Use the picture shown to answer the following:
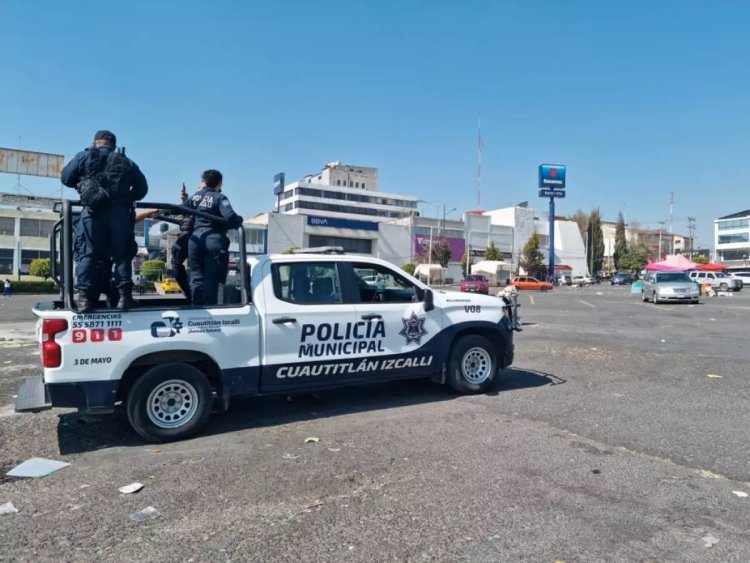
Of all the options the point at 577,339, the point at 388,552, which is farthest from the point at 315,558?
the point at 577,339

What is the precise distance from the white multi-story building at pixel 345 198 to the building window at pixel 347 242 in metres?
42.0

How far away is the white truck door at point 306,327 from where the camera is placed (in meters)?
5.79

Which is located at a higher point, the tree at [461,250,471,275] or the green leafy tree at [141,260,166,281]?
the tree at [461,250,471,275]

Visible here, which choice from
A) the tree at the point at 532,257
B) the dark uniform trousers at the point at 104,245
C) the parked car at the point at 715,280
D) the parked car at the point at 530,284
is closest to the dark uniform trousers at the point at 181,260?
the dark uniform trousers at the point at 104,245

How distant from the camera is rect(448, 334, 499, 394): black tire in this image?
695 cm

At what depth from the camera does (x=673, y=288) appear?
26.4 meters

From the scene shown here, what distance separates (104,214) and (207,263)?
3.77 ft

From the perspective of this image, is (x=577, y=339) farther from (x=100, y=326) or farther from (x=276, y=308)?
(x=100, y=326)

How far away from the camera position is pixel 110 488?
422 cm

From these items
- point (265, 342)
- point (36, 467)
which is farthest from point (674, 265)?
point (36, 467)

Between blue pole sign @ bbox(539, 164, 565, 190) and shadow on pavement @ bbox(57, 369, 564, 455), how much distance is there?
6572 cm

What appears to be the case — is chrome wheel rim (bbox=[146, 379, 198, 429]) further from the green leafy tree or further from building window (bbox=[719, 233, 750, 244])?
building window (bbox=[719, 233, 750, 244])

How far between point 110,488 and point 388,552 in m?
2.33

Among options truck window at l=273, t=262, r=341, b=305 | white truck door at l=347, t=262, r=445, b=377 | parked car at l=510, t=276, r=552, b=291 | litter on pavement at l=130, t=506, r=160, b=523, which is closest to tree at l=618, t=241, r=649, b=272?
parked car at l=510, t=276, r=552, b=291
